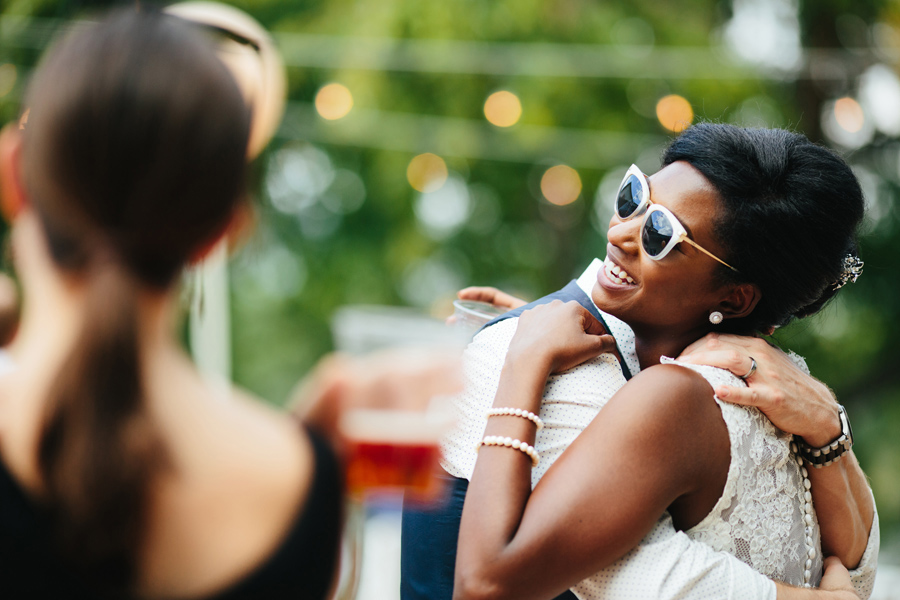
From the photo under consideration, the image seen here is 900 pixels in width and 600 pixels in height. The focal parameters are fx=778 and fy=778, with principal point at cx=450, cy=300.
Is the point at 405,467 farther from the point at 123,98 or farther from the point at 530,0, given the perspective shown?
the point at 530,0

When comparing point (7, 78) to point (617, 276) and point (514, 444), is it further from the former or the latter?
point (514, 444)

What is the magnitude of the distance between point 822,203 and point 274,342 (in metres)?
9.89

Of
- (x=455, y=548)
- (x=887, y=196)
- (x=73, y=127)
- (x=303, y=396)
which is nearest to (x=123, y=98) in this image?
(x=73, y=127)

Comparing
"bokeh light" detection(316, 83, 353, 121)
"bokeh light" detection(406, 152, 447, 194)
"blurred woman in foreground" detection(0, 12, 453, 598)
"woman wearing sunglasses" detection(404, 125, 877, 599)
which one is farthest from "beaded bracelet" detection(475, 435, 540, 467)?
"bokeh light" detection(406, 152, 447, 194)

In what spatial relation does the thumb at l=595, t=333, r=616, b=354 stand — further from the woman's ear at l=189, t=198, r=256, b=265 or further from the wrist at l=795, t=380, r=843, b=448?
the woman's ear at l=189, t=198, r=256, b=265

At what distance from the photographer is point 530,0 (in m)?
7.59

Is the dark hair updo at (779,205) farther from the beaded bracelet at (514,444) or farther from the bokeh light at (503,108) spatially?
the bokeh light at (503,108)

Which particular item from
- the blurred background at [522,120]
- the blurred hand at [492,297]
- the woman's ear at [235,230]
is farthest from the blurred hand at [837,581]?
the blurred background at [522,120]

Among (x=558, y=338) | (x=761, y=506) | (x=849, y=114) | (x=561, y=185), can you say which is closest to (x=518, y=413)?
(x=558, y=338)

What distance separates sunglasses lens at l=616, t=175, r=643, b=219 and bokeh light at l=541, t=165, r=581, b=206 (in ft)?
22.2

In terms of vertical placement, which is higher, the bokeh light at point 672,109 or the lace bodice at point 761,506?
the lace bodice at point 761,506

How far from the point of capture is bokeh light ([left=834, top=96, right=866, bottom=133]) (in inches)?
264

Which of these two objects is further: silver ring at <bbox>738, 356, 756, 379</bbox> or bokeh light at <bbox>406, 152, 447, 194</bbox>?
bokeh light at <bbox>406, 152, 447, 194</bbox>

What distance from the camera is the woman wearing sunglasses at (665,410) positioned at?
1474 millimetres
